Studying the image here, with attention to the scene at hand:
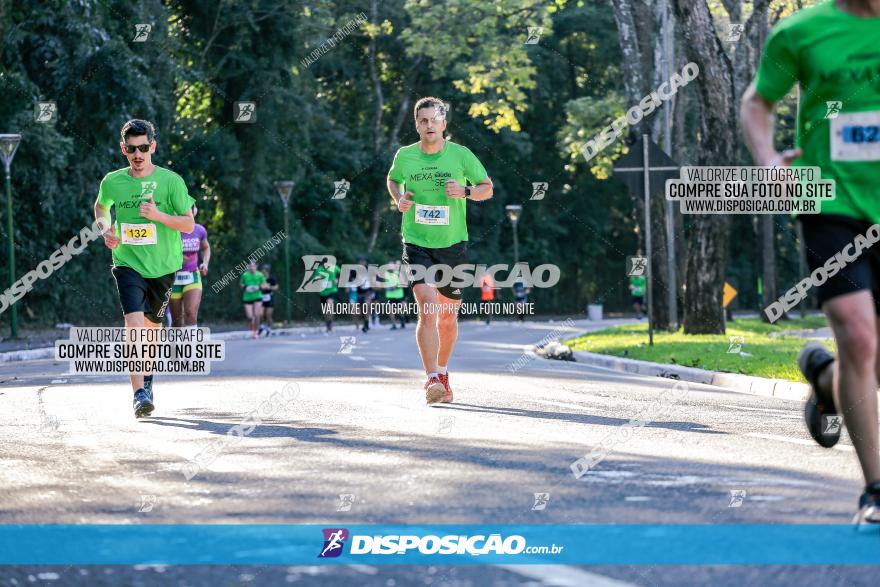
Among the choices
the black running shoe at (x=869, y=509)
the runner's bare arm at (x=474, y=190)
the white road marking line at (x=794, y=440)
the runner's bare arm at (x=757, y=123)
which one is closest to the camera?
the black running shoe at (x=869, y=509)

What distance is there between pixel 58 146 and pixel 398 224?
2566 centimetres

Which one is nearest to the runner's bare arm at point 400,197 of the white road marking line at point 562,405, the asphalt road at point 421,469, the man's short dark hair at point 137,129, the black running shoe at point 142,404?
the asphalt road at point 421,469

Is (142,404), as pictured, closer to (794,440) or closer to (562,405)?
(562,405)

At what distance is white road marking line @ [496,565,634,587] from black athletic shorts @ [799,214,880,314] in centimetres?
162

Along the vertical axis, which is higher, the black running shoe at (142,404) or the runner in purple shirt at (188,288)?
the runner in purple shirt at (188,288)

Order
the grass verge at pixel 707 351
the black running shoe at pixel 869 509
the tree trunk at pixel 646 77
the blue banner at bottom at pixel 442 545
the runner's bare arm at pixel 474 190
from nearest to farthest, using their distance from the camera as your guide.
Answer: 1. the blue banner at bottom at pixel 442 545
2. the black running shoe at pixel 869 509
3. the runner's bare arm at pixel 474 190
4. the grass verge at pixel 707 351
5. the tree trunk at pixel 646 77

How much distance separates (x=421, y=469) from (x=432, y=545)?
199cm

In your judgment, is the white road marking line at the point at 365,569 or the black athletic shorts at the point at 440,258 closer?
the white road marking line at the point at 365,569

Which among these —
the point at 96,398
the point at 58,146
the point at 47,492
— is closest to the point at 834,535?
the point at 47,492

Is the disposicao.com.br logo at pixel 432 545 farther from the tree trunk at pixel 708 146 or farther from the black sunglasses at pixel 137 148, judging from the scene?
the tree trunk at pixel 708 146

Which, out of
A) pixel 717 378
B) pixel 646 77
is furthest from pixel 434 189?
pixel 646 77

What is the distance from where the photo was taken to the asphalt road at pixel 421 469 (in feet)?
16.0

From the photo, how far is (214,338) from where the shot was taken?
32.2m

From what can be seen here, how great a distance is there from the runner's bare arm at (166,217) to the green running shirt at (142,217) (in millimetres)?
89
